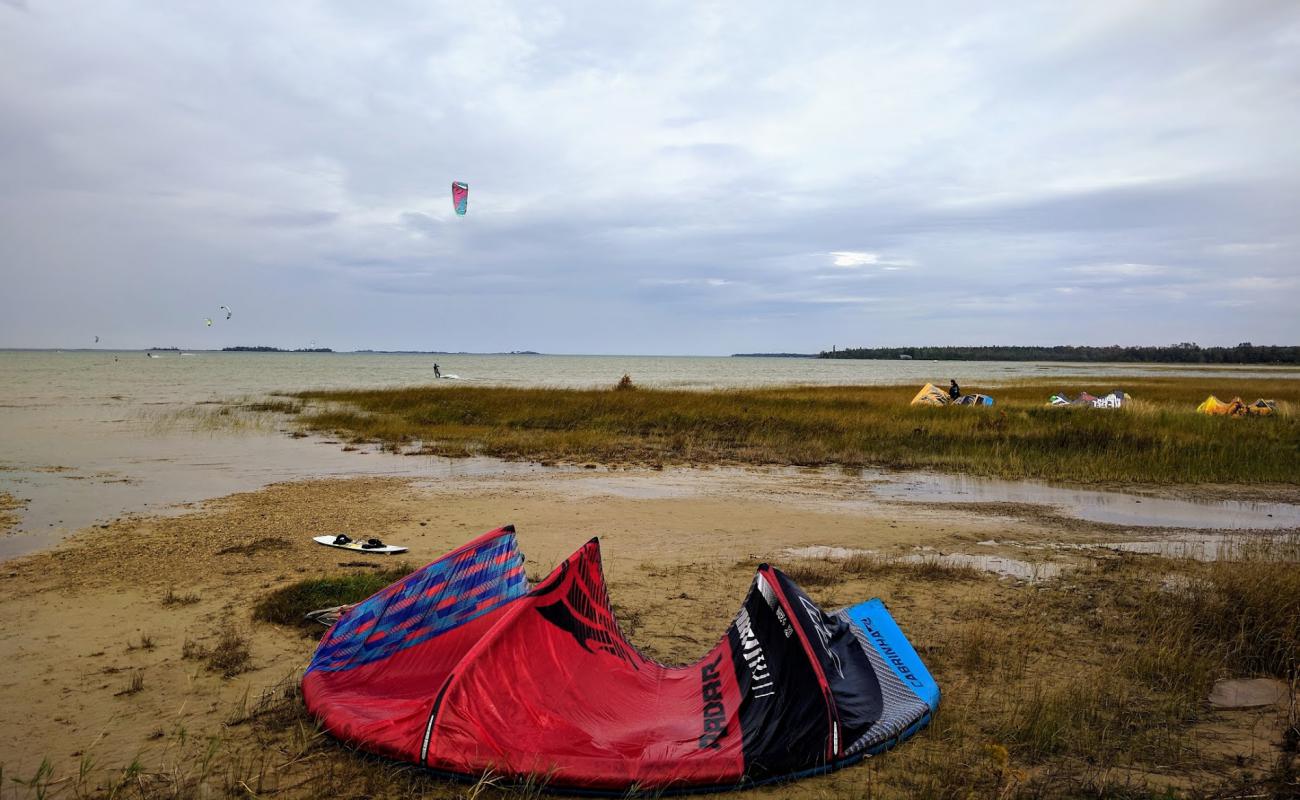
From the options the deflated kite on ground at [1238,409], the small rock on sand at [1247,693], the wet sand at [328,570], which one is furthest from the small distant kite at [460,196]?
the deflated kite on ground at [1238,409]

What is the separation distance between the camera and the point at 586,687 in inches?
170

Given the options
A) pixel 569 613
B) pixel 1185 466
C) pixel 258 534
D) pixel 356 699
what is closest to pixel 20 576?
pixel 258 534

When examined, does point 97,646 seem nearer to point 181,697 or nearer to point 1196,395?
point 181,697

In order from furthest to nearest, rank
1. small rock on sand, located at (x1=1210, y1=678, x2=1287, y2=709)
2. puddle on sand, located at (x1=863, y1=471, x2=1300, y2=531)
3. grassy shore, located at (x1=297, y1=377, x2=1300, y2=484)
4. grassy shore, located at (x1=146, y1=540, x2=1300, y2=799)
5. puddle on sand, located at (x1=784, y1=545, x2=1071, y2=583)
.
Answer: grassy shore, located at (x1=297, y1=377, x2=1300, y2=484)
puddle on sand, located at (x1=863, y1=471, x2=1300, y2=531)
puddle on sand, located at (x1=784, y1=545, x2=1071, y2=583)
small rock on sand, located at (x1=1210, y1=678, x2=1287, y2=709)
grassy shore, located at (x1=146, y1=540, x2=1300, y2=799)

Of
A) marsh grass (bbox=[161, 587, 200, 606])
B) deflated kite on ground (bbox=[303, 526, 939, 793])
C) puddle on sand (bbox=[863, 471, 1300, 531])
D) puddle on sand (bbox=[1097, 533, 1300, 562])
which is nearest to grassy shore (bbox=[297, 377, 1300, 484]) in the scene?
puddle on sand (bbox=[863, 471, 1300, 531])

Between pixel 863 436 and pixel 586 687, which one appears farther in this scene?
pixel 863 436

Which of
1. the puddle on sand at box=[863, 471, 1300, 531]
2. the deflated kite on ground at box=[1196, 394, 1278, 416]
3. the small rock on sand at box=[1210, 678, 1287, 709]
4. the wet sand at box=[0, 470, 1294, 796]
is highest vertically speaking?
the deflated kite on ground at box=[1196, 394, 1278, 416]

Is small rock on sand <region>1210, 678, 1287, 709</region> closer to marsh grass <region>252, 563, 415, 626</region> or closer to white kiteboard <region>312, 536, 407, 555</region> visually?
marsh grass <region>252, 563, 415, 626</region>

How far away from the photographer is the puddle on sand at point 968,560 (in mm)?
7801

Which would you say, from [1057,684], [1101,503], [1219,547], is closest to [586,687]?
[1057,684]

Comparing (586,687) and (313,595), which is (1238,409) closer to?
(586,687)

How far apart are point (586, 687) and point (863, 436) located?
15503mm

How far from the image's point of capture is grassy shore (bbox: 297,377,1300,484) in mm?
15219

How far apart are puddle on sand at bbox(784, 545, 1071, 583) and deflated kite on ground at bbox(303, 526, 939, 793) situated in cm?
328
